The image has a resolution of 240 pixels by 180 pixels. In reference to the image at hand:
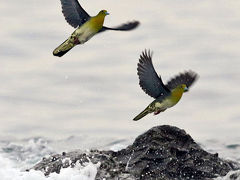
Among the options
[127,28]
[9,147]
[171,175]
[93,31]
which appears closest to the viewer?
[171,175]

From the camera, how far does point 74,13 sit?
1157 centimetres

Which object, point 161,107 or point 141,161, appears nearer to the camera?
point 141,161

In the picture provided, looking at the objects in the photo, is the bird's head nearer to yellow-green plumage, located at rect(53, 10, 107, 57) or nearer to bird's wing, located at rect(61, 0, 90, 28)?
yellow-green plumage, located at rect(53, 10, 107, 57)

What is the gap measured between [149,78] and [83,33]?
125 cm

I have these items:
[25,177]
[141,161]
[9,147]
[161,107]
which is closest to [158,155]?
[141,161]

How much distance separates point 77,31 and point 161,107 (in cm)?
176

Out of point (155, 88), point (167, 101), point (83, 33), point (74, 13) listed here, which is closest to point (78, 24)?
point (74, 13)

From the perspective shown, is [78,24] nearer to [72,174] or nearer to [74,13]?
[74,13]

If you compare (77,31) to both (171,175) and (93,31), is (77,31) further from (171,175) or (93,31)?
(171,175)

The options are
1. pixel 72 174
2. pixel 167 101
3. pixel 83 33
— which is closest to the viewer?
pixel 72 174

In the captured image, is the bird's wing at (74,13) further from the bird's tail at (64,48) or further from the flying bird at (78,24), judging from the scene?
the bird's tail at (64,48)

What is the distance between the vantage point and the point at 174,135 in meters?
10.8

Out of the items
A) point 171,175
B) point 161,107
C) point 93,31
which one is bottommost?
point 171,175

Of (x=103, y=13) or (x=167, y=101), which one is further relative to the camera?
(x=167, y=101)
